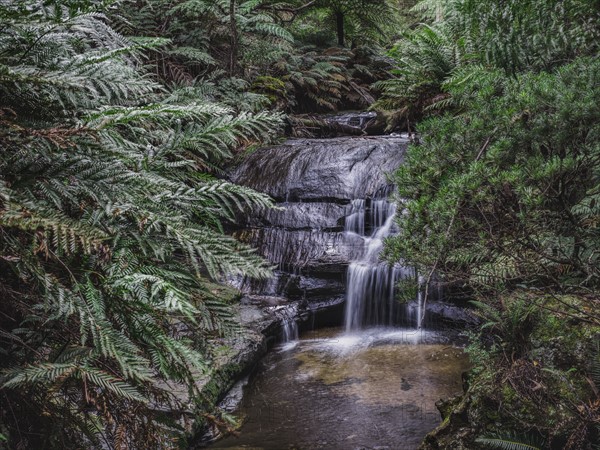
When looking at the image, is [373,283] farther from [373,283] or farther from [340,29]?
[340,29]

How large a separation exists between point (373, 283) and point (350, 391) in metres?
1.93

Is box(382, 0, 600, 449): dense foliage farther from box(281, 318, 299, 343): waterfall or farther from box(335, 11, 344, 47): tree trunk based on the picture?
box(335, 11, 344, 47): tree trunk

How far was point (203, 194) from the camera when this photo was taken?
1.37m

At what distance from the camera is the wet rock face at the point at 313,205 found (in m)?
6.04

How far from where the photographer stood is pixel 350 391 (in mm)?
3949

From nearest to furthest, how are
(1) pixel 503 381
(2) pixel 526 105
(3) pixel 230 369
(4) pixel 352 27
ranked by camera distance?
(1) pixel 503 381 → (2) pixel 526 105 → (3) pixel 230 369 → (4) pixel 352 27

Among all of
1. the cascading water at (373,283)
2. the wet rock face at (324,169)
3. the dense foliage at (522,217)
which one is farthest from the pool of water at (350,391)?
the wet rock face at (324,169)

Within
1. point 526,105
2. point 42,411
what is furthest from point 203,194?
point 526,105

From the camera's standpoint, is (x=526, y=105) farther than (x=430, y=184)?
No

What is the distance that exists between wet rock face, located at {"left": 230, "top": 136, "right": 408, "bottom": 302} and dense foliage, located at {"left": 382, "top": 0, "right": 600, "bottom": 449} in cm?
296

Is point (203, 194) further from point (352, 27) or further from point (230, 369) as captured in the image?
point (352, 27)

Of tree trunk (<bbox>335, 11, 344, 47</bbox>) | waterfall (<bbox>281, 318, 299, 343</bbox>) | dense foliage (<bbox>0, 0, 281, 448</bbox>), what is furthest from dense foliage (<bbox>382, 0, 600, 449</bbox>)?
tree trunk (<bbox>335, 11, 344, 47</bbox>)

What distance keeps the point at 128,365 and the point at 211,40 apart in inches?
351

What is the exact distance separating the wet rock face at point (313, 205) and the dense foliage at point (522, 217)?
2963 millimetres
